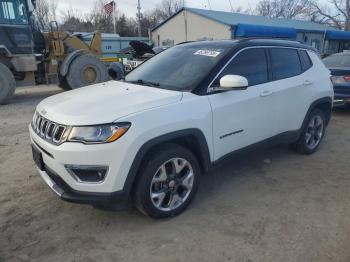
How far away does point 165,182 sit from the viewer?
3.13 m

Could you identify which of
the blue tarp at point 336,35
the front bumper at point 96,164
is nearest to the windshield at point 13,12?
the front bumper at point 96,164

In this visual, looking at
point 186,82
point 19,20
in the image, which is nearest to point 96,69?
point 19,20

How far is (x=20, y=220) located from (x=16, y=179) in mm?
1053

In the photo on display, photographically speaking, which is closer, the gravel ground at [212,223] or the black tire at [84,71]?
the gravel ground at [212,223]

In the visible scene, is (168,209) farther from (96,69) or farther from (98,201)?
(96,69)

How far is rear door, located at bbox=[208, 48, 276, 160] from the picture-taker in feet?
11.1

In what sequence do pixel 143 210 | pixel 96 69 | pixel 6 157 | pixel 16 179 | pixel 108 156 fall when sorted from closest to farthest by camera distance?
pixel 108 156
pixel 143 210
pixel 16 179
pixel 6 157
pixel 96 69

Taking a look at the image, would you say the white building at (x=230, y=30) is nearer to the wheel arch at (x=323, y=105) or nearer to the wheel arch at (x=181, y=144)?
the wheel arch at (x=323, y=105)

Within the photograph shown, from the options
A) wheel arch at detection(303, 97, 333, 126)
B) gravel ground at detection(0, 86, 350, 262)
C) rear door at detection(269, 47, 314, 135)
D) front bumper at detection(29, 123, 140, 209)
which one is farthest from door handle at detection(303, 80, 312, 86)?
front bumper at detection(29, 123, 140, 209)

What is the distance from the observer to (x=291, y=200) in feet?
11.8

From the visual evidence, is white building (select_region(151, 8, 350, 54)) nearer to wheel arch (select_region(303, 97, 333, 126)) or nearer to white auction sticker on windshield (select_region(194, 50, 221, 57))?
wheel arch (select_region(303, 97, 333, 126))

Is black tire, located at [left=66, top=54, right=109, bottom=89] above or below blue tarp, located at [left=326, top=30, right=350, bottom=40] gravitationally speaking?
below

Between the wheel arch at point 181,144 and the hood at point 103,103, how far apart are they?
0.31 m

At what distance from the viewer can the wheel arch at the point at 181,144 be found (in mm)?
2789
